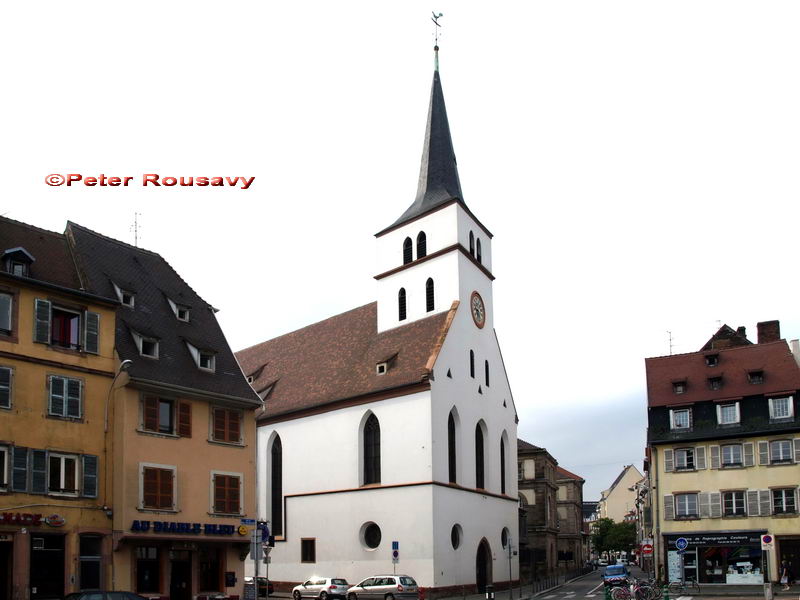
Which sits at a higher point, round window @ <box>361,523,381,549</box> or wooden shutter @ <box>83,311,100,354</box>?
wooden shutter @ <box>83,311,100,354</box>

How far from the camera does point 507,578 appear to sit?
52.4 meters

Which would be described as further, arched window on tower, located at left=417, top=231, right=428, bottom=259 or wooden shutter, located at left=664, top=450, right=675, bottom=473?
arched window on tower, located at left=417, top=231, right=428, bottom=259

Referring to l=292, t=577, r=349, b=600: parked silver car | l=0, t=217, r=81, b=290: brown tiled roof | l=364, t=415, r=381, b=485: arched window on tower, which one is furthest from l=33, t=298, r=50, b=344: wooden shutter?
l=364, t=415, r=381, b=485: arched window on tower

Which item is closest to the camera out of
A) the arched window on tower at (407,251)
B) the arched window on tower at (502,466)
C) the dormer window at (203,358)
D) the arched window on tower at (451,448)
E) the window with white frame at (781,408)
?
the dormer window at (203,358)

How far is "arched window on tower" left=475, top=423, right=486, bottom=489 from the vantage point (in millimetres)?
51938

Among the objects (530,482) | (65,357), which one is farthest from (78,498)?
(530,482)

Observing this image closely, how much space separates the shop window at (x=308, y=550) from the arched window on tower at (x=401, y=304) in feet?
45.6

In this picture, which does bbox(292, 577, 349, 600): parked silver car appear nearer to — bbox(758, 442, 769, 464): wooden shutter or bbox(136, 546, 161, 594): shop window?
bbox(136, 546, 161, 594): shop window

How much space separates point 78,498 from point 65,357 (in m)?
4.77

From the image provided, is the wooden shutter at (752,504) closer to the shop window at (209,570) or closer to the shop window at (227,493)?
the shop window at (227,493)

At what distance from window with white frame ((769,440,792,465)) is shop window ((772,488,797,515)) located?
5.29ft

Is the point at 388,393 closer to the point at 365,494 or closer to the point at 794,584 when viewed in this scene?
the point at 365,494

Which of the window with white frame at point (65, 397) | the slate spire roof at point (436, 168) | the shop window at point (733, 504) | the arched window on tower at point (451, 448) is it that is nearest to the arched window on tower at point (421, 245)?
the slate spire roof at point (436, 168)

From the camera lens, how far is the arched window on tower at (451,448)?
48500 mm
